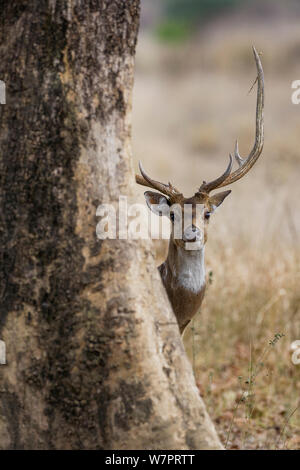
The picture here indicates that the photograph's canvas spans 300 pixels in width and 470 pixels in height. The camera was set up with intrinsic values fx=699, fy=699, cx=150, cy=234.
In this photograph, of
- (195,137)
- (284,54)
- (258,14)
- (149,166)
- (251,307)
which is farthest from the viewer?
(258,14)

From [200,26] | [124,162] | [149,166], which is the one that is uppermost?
[200,26]

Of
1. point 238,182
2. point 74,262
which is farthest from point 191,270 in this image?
point 238,182

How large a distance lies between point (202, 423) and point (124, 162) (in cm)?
125

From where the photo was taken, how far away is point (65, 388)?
3.11 m

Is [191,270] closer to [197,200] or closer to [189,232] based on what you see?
[189,232]

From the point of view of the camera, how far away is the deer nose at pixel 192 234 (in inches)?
149

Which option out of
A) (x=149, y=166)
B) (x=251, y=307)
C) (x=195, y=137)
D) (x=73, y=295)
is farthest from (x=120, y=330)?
(x=195, y=137)

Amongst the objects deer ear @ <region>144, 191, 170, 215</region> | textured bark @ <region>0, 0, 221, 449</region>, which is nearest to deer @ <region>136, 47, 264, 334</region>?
deer ear @ <region>144, 191, 170, 215</region>

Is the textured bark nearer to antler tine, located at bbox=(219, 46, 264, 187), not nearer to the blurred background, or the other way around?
the blurred background

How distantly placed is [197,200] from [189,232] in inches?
9.0

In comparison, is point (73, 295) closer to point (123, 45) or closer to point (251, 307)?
point (123, 45)

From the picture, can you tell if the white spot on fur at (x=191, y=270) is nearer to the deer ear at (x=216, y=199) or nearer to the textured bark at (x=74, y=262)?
the deer ear at (x=216, y=199)

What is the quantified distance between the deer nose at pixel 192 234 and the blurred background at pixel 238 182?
1.34ft

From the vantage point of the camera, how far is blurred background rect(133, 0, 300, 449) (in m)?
5.64
